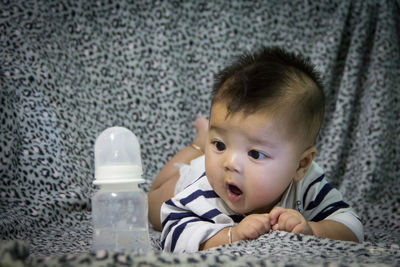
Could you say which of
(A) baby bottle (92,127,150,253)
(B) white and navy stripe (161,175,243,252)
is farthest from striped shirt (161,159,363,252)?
(A) baby bottle (92,127,150,253)

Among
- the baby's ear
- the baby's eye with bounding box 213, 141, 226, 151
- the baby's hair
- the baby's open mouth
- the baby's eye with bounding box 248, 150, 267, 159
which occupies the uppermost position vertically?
the baby's hair

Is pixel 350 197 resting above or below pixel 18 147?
below

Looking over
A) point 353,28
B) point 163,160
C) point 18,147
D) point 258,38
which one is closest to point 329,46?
point 353,28

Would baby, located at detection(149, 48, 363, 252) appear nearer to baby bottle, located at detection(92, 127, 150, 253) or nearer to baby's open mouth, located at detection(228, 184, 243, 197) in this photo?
baby's open mouth, located at detection(228, 184, 243, 197)

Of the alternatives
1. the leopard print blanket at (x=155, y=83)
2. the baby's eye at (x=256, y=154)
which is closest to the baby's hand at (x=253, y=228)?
the baby's eye at (x=256, y=154)

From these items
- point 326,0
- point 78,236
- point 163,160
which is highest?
point 326,0

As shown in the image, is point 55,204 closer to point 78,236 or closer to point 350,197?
point 78,236

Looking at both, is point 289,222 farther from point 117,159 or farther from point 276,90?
point 117,159

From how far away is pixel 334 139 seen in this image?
195 cm

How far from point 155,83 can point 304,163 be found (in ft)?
3.32

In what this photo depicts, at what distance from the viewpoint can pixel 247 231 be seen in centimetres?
100

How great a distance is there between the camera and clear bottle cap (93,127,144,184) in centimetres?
92

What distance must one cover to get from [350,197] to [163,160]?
0.84m

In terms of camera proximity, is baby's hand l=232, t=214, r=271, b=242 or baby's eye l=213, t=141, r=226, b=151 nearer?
baby's hand l=232, t=214, r=271, b=242
